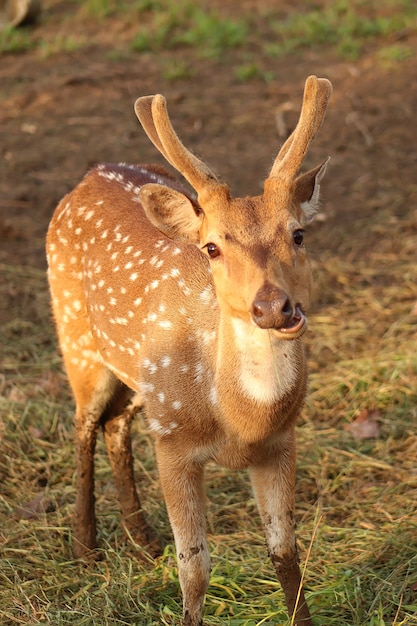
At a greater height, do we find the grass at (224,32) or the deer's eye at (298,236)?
the deer's eye at (298,236)

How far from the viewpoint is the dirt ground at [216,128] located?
8188 millimetres

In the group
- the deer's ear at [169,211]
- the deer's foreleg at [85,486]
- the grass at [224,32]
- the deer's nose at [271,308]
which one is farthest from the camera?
the grass at [224,32]

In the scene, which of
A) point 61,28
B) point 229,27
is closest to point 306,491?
point 229,27

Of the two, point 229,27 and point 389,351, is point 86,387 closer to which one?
point 389,351

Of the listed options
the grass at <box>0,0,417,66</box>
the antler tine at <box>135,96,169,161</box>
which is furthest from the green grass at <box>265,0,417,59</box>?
the antler tine at <box>135,96,169,161</box>

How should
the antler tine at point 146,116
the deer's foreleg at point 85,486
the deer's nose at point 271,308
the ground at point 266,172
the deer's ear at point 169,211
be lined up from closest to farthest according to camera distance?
the deer's nose at point 271,308
the deer's ear at point 169,211
the antler tine at point 146,116
the deer's foreleg at point 85,486
the ground at point 266,172

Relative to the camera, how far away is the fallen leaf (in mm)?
5586

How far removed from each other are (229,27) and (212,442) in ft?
28.7

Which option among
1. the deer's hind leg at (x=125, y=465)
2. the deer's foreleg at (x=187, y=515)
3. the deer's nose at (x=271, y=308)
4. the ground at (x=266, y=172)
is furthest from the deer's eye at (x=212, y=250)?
the ground at (x=266, y=172)

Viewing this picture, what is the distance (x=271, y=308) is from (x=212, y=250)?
0.45m

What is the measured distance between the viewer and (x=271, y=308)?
3252 mm

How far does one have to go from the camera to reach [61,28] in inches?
495

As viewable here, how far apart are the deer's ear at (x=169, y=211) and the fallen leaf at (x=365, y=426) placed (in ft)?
7.16

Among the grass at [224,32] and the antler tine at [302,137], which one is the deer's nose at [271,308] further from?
the grass at [224,32]
